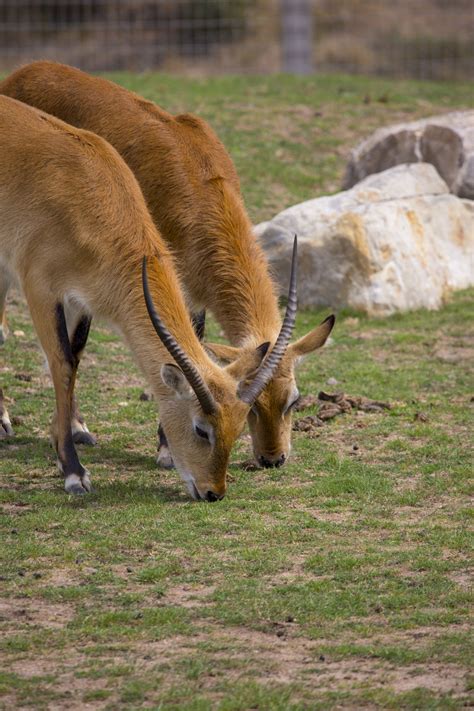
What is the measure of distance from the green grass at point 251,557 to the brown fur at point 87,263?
1.59ft

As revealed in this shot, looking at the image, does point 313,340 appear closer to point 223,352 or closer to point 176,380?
point 223,352

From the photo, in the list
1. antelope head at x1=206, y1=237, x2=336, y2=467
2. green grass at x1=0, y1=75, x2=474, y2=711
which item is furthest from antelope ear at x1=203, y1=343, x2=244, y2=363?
green grass at x1=0, y1=75, x2=474, y2=711

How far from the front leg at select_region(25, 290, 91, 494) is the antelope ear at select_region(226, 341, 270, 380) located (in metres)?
1.05

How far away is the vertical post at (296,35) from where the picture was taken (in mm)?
18969

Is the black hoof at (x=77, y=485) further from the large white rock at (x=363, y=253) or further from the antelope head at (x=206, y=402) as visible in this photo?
the large white rock at (x=363, y=253)

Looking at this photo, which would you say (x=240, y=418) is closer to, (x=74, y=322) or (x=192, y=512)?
(x=192, y=512)

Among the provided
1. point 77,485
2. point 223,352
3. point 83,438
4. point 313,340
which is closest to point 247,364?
point 223,352

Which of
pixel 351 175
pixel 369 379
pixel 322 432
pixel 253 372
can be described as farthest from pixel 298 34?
pixel 253 372

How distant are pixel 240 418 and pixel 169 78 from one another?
12.3 meters

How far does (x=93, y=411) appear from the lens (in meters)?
9.24

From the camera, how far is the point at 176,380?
23.0ft

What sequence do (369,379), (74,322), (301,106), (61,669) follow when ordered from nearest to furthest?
1. (61,669)
2. (74,322)
3. (369,379)
4. (301,106)

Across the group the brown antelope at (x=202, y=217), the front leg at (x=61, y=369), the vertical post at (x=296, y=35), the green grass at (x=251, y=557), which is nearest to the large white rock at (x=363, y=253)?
the green grass at (x=251, y=557)

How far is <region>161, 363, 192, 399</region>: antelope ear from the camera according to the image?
22.7ft
